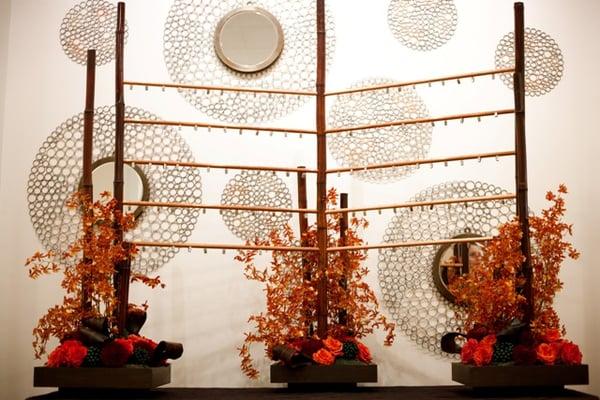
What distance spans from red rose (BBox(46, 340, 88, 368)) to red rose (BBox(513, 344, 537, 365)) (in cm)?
175

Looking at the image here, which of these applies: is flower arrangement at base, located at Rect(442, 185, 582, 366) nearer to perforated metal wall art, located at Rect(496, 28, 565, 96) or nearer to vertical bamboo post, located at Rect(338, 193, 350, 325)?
vertical bamboo post, located at Rect(338, 193, 350, 325)

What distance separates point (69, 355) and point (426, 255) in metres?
1.88

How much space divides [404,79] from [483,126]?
495mm

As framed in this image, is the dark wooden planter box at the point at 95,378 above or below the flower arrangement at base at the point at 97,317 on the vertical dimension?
below

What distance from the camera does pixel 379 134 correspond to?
4.16m

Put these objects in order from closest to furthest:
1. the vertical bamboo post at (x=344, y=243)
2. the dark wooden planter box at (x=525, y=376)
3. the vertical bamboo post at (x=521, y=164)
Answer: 1. the dark wooden planter box at (x=525, y=376)
2. the vertical bamboo post at (x=521, y=164)
3. the vertical bamboo post at (x=344, y=243)

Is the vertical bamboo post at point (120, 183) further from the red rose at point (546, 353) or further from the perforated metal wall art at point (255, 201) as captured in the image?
the red rose at point (546, 353)

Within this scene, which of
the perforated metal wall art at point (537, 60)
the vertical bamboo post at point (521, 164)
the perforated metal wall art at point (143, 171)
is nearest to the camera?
the vertical bamboo post at point (521, 164)

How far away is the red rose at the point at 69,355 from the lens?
3.11 m

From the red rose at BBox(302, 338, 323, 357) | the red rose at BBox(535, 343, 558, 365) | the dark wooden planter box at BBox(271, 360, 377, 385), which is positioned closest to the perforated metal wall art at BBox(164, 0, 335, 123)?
the red rose at BBox(302, 338, 323, 357)

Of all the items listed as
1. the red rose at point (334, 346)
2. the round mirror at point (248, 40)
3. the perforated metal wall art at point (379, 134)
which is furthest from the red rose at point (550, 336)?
the round mirror at point (248, 40)

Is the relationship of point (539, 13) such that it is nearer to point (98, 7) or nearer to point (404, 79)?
point (404, 79)

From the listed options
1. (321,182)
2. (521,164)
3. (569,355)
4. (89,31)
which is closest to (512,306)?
(569,355)

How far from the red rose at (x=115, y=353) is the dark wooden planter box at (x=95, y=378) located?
0.03 meters
